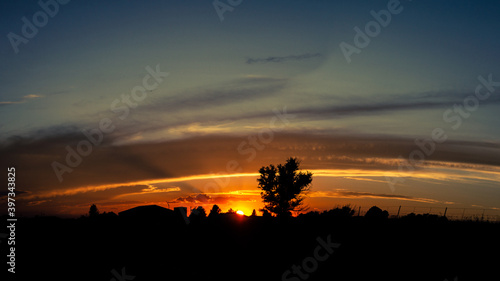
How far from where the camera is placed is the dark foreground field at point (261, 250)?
74.0ft

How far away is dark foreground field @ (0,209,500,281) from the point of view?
74.0 feet

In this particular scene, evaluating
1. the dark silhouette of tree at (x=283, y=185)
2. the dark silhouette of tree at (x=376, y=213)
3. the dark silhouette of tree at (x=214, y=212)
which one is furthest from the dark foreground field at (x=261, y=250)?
the dark silhouette of tree at (x=283, y=185)

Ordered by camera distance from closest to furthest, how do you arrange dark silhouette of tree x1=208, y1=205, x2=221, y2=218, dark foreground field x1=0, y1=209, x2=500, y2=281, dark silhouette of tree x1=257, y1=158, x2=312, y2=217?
dark foreground field x1=0, y1=209, x2=500, y2=281 → dark silhouette of tree x1=208, y1=205, x2=221, y2=218 → dark silhouette of tree x1=257, y1=158, x2=312, y2=217

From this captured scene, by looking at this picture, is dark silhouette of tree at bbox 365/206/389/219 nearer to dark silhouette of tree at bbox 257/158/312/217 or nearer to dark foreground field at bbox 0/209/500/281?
dark foreground field at bbox 0/209/500/281

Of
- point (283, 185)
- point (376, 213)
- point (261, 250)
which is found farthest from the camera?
point (283, 185)

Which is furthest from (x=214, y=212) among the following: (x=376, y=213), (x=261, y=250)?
(x=261, y=250)

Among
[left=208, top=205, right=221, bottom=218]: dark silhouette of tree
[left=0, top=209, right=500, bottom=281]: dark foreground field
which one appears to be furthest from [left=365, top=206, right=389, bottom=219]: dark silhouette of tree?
[left=208, top=205, right=221, bottom=218]: dark silhouette of tree

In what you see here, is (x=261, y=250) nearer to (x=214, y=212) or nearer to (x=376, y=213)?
(x=376, y=213)

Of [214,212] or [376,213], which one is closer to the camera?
[376,213]

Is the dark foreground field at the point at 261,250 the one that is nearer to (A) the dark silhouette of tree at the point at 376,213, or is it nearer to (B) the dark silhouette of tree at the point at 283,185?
(A) the dark silhouette of tree at the point at 376,213

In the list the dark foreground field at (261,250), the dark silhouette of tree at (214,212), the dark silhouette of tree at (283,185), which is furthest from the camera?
the dark silhouette of tree at (283,185)

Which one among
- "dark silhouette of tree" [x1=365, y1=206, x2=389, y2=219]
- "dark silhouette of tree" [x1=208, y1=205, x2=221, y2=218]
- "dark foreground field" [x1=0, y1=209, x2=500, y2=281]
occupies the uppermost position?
"dark silhouette of tree" [x1=365, y1=206, x2=389, y2=219]

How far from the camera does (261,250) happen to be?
2709 centimetres

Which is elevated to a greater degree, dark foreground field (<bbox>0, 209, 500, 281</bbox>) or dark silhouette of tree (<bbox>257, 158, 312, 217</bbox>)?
dark silhouette of tree (<bbox>257, 158, 312, 217</bbox>)
